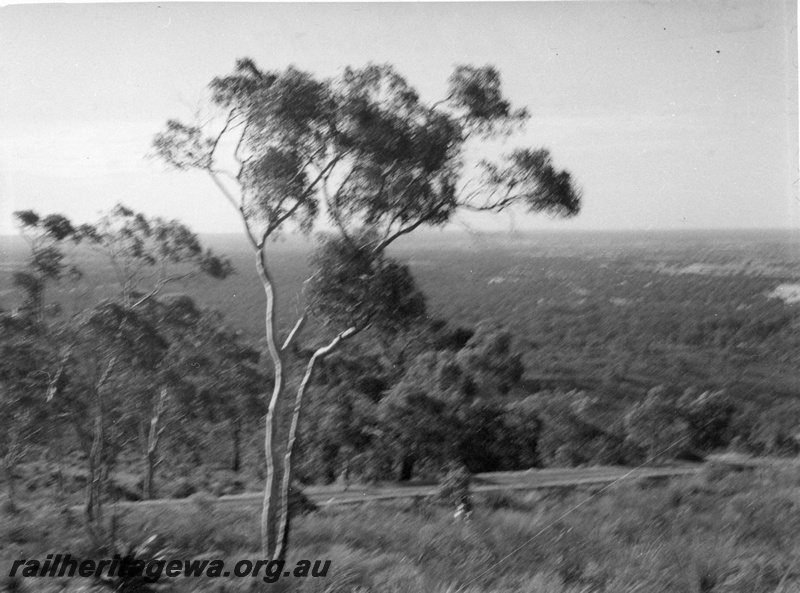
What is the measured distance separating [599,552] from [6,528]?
4541 mm

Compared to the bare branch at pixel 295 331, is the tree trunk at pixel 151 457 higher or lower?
lower

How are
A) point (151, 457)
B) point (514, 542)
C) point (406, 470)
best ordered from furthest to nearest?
point (406, 470), point (151, 457), point (514, 542)

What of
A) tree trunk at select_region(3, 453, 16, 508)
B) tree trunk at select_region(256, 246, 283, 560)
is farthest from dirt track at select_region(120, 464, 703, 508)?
tree trunk at select_region(3, 453, 16, 508)

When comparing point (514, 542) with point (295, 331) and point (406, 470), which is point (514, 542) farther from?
point (295, 331)

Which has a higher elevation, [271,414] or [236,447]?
[271,414]

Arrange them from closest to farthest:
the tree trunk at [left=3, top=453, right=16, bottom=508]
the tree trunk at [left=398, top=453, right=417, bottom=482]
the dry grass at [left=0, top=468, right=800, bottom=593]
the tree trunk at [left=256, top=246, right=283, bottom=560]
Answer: the dry grass at [left=0, top=468, right=800, bottom=593]
the tree trunk at [left=256, top=246, right=283, bottom=560]
the tree trunk at [left=3, top=453, right=16, bottom=508]
the tree trunk at [left=398, top=453, right=417, bottom=482]

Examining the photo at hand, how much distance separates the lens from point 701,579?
19.9ft

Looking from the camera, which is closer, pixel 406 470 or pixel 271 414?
pixel 271 414

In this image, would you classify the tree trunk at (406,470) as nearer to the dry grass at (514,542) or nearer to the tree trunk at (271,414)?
the dry grass at (514,542)

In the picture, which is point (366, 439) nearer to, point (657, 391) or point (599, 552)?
point (599, 552)

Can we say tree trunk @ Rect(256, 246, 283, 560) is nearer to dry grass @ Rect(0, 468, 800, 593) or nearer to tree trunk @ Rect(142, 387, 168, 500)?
dry grass @ Rect(0, 468, 800, 593)

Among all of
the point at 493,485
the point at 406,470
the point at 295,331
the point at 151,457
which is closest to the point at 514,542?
the point at 493,485

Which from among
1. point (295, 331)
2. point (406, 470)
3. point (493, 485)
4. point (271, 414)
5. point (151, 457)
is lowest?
point (493, 485)

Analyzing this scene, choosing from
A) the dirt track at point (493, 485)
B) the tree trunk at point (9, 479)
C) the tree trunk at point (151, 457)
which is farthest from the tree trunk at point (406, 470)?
the tree trunk at point (9, 479)
